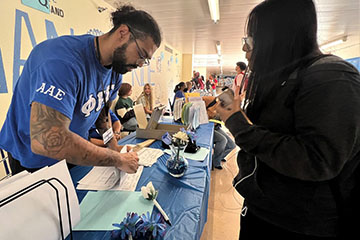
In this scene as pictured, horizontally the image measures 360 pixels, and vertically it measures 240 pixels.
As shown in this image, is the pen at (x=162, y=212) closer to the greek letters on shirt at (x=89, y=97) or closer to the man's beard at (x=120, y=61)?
the greek letters on shirt at (x=89, y=97)

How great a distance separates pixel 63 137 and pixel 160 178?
0.55 meters

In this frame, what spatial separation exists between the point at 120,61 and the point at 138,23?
215 mm

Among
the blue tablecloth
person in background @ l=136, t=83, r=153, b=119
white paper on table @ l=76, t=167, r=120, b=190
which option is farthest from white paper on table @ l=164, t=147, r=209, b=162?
person in background @ l=136, t=83, r=153, b=119

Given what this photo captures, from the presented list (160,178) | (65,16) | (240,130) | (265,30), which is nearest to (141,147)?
(160,178)

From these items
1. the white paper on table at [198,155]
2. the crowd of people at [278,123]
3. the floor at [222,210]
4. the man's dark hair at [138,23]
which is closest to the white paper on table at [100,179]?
the crowd of people at [278,123]

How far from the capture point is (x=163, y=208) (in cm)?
77

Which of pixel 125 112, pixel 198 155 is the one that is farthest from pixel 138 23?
pixel 125 112

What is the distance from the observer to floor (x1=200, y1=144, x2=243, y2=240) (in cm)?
163

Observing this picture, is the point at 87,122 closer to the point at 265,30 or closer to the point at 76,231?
the point at 76,231

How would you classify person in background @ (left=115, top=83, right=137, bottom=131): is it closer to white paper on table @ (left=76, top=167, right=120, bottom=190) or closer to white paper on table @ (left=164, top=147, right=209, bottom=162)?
white paper on table @ (left=164, top=147, right=209, bottom=162)

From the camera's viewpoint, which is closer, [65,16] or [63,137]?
[63,137]

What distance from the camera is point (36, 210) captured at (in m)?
0.45

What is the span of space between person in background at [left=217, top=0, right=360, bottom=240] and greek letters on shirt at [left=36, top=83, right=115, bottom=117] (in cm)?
66

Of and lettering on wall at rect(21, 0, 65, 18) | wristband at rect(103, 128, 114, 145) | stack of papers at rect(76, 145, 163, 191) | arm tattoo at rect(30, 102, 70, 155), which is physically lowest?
stack of papers at rect(76, 145, 163, 191)
